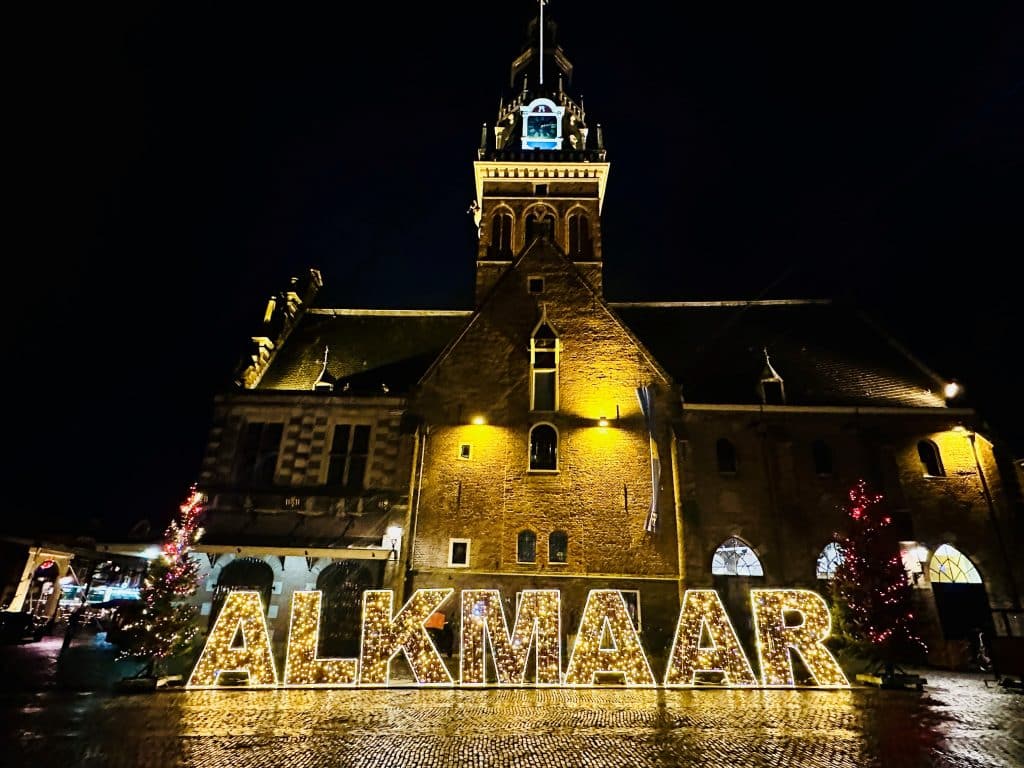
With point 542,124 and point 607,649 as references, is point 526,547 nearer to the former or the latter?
point 607,649

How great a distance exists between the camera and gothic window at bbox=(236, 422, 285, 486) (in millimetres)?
21531

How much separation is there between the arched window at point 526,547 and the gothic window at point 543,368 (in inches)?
193

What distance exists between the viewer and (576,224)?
1216 inches

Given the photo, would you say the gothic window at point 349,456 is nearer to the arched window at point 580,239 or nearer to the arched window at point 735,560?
the arched window at point 735,560

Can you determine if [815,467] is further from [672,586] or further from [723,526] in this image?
[672,586]

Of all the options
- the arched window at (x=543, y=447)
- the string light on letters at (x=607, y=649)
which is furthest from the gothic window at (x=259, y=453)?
the string light on letters at (x=607, y=649)

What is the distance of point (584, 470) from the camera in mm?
20781

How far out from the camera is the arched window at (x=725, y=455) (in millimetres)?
21344

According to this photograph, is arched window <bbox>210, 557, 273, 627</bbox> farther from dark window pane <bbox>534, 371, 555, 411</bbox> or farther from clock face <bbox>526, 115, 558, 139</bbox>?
clock face <bbox>526, 115, 558, 139</bbox>

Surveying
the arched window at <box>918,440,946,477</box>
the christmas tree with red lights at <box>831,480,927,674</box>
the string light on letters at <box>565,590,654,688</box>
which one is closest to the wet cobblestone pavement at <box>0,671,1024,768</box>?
the string light on letters at <box>565,590,654,688</box>

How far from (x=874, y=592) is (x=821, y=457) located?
6.17 meters

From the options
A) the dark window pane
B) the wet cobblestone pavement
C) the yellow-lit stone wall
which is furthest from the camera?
the dark window pane

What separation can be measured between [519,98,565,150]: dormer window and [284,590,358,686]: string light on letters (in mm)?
29863

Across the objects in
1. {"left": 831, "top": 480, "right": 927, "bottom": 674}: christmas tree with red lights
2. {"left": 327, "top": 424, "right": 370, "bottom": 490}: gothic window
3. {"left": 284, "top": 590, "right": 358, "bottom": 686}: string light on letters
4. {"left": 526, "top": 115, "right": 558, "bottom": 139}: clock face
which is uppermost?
{"left": 526, "top": 115, "right": 558, "bottom": 139}: clock face
